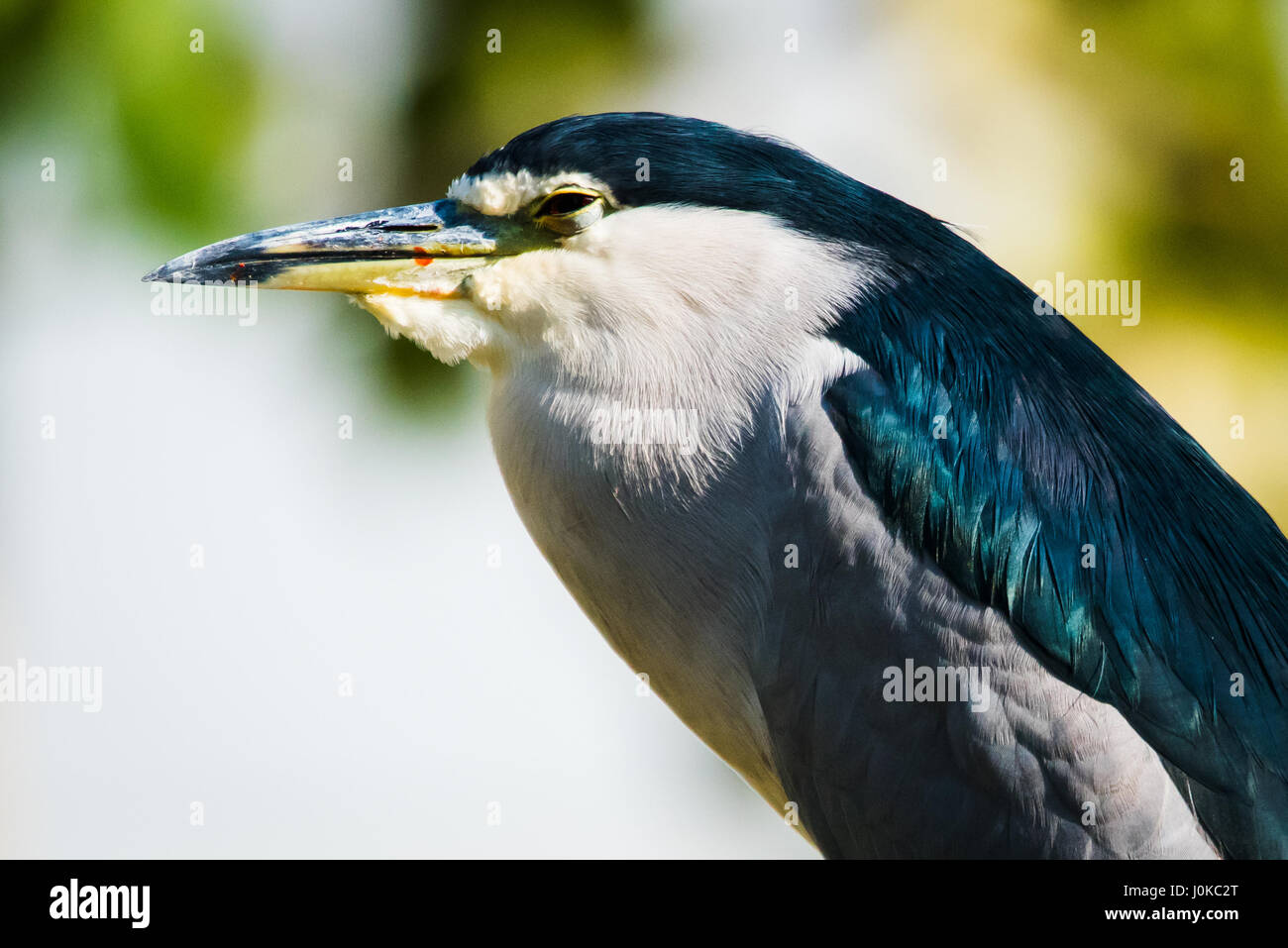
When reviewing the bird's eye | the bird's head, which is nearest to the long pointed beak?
the bird's head

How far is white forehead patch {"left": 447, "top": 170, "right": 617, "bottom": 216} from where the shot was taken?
7.54ft

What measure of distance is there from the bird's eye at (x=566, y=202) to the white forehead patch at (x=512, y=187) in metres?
0.01

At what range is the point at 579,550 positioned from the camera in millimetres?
2354

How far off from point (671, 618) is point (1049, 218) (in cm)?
446

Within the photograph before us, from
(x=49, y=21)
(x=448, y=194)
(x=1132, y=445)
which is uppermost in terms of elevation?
(x=49, y=21)

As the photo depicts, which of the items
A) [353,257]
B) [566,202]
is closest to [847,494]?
[566,202]

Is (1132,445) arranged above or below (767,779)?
above

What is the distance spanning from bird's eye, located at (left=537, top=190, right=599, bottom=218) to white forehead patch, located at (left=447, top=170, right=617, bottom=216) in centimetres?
1

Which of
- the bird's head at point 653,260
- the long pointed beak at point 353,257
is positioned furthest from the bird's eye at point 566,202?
the long pointed beak at point 353,257

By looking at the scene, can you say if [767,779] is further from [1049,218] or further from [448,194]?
[1049,218]

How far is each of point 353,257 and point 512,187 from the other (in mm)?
347

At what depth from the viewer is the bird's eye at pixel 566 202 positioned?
2.30 m

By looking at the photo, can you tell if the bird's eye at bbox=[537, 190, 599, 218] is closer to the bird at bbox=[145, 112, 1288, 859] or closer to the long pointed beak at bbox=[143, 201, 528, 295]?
the bird at bbox=[145, 112, 1288, 859]
